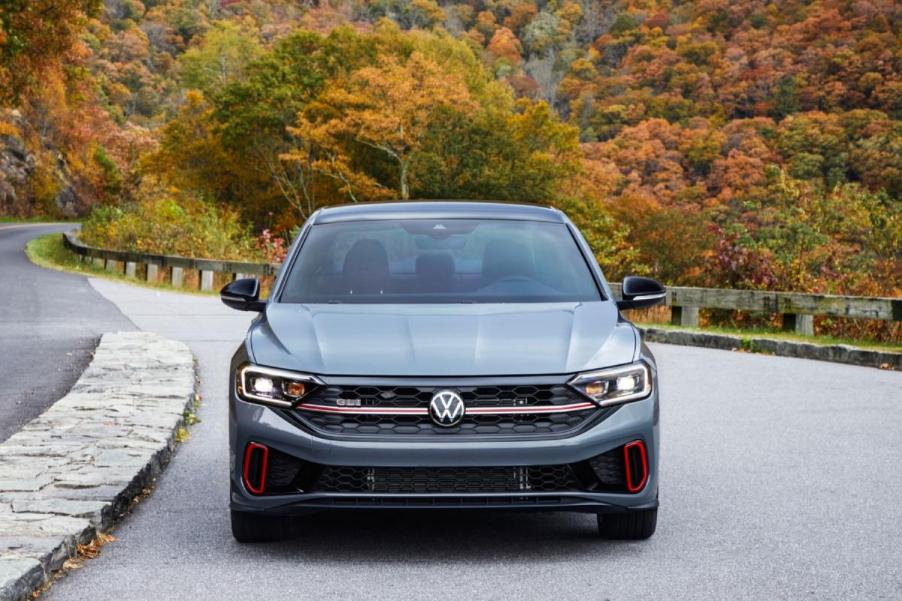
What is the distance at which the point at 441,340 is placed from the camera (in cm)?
564

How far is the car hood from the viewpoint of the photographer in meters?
5.45

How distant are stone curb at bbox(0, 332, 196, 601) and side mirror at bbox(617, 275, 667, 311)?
282 centimetres

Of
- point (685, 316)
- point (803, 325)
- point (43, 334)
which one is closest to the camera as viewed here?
point (43, 334)

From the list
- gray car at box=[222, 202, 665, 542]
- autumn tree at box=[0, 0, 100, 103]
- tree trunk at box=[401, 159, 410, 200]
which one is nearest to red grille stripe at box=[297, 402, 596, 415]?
gray car at box=[222, 202, 665, 542]

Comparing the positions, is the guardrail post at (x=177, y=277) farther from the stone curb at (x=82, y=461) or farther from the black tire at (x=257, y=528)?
the black tire at (x=257, y=528)

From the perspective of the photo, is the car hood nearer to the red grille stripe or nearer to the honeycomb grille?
the red grille stripe

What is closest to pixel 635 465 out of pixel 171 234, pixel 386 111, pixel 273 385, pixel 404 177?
pixel 273 385

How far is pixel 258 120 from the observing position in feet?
201

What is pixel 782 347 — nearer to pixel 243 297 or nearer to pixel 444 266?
pixel 444 266

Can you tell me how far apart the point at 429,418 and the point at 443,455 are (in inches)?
6.7

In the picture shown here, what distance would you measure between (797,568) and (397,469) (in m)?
1.78

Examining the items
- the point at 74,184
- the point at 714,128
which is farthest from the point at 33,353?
the point at 74,184

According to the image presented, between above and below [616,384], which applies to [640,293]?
above

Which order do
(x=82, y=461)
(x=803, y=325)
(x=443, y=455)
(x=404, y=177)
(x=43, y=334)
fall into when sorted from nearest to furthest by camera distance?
(x=443, y=455)
(x=82, y=461)
(x=43, y=334)
(x=803, y=325)
(x=404, y=177)
